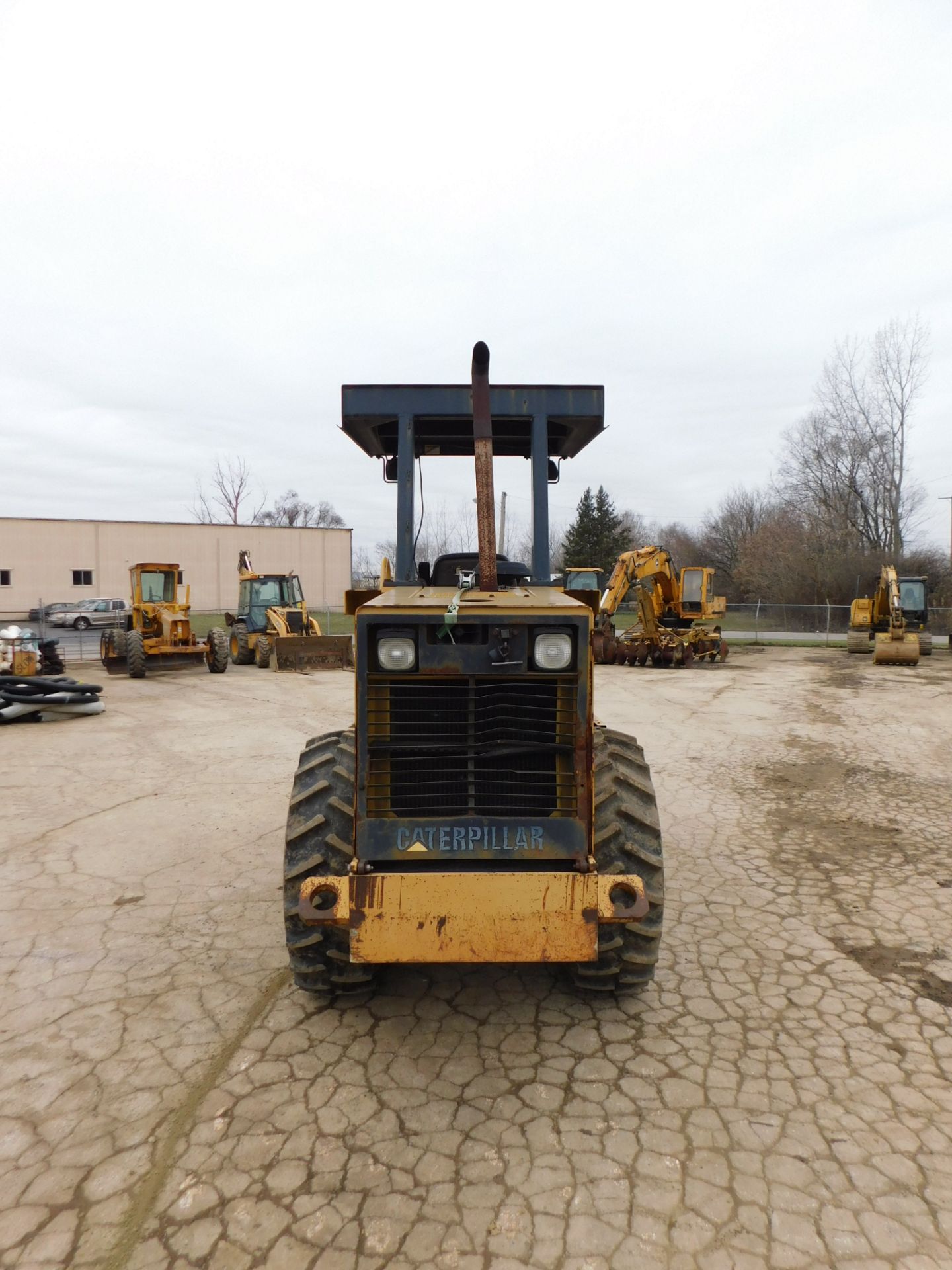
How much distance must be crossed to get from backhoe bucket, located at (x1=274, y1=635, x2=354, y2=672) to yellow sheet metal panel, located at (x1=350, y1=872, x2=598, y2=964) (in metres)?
14.1

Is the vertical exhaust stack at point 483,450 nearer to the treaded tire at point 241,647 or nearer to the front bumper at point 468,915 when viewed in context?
the front bumper at point 468,915

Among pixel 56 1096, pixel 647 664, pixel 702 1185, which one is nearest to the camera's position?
pixel 702 1185

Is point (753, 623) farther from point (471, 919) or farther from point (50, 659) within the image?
point (471, 919)

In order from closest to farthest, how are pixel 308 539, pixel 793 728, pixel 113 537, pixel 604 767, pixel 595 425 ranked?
pixel 604 767
pixel 595 425
pixel 793 728
pixel 113 537
pixel 308 539

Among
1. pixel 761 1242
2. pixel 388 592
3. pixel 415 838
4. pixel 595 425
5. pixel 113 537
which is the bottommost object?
pixel 761 1242

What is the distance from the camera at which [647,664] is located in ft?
62.7

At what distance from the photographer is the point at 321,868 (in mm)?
3111

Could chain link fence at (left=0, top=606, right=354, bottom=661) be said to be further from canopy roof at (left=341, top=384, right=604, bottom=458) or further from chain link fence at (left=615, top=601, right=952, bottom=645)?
canopy roof at (left=341, top=384, right=604, bottom=458)

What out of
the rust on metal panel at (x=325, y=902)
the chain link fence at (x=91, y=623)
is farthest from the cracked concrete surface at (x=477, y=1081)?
the chain link fence at (x=91, y=623)

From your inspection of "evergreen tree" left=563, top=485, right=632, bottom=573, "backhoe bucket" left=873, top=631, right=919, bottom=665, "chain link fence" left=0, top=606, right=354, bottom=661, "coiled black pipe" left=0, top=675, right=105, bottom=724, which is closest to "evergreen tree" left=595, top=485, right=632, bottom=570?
"evergreen tree" left=563, top=485, right=632, bottom=573

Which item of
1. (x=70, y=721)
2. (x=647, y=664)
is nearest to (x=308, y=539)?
(x=647, y=664)

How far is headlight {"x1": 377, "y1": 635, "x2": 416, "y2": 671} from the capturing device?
2.89 m

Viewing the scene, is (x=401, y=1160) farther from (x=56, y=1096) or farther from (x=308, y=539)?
(x=308, y=539)

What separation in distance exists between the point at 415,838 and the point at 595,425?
8.31ft
